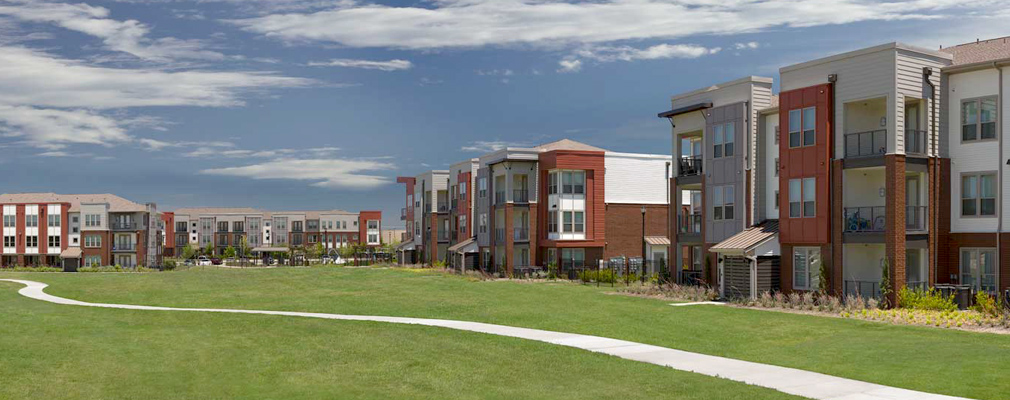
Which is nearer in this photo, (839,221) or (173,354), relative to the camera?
(173,354)

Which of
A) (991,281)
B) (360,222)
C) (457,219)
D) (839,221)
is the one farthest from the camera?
(360,222)

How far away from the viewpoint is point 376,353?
18.7 meters

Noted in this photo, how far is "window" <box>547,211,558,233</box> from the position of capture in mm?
57562

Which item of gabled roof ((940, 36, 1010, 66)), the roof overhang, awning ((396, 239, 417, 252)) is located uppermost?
gabled roof ((940, 36, 1010, 66))

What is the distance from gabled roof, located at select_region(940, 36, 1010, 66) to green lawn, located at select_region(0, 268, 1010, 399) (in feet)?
39.4

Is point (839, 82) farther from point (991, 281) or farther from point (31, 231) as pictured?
point (31, 231)

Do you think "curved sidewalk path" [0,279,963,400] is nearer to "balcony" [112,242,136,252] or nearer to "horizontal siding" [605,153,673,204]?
"horizontal siding" [605,153,673,204]

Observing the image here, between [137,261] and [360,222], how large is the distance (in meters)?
57.1

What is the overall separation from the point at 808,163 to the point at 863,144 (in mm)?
2070

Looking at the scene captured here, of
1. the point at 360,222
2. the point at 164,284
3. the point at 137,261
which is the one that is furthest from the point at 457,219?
the point at 360,222

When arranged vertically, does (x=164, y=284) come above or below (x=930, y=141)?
below

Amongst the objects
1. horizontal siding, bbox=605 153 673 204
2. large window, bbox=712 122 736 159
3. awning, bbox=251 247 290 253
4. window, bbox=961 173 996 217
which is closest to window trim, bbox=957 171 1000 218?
window, bbox=961 173 996 217

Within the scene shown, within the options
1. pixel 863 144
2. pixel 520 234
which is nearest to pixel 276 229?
pixel 520 234

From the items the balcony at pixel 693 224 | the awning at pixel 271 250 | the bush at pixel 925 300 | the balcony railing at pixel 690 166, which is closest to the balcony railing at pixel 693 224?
the balcony at pixel 693 224
